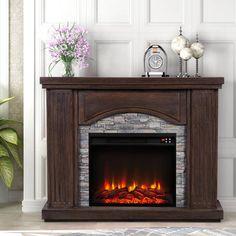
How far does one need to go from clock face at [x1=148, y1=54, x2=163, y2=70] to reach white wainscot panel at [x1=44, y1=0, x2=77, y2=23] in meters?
0.73

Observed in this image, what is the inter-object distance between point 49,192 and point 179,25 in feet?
5.75

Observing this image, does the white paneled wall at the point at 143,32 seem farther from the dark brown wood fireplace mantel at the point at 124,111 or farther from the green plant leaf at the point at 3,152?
the green plant leaf at the point at 3,152

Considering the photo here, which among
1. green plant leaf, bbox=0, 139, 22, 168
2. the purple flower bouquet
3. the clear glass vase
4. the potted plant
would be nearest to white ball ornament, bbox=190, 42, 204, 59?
the purple flower bouquet

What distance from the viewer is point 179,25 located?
5.29 metres

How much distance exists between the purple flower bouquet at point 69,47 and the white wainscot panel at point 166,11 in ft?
2.07

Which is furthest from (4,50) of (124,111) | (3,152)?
(124,111)

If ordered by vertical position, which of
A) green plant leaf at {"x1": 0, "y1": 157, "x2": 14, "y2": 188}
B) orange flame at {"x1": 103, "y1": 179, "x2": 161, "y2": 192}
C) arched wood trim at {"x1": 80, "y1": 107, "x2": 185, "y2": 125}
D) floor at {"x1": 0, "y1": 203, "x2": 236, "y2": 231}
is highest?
arched wood trim at {"x1": 80, "y1": 107, "x2": 185, "y2": 125}

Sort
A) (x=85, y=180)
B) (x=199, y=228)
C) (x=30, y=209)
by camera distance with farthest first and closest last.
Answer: (x=30, y=209) → (x=85, y=180) → (x=199, y=228)

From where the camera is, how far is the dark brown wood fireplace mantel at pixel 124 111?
4.96 metres

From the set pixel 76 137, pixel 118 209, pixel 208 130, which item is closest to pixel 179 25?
pixel 208 130

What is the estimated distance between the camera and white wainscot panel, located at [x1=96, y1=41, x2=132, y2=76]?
17.4 feet

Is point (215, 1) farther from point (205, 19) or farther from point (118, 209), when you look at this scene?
point (118, 209)

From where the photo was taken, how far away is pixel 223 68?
208 inches

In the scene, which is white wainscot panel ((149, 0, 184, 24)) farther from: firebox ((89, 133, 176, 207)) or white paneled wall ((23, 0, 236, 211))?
firebox ((89, 133, 176, 207))
